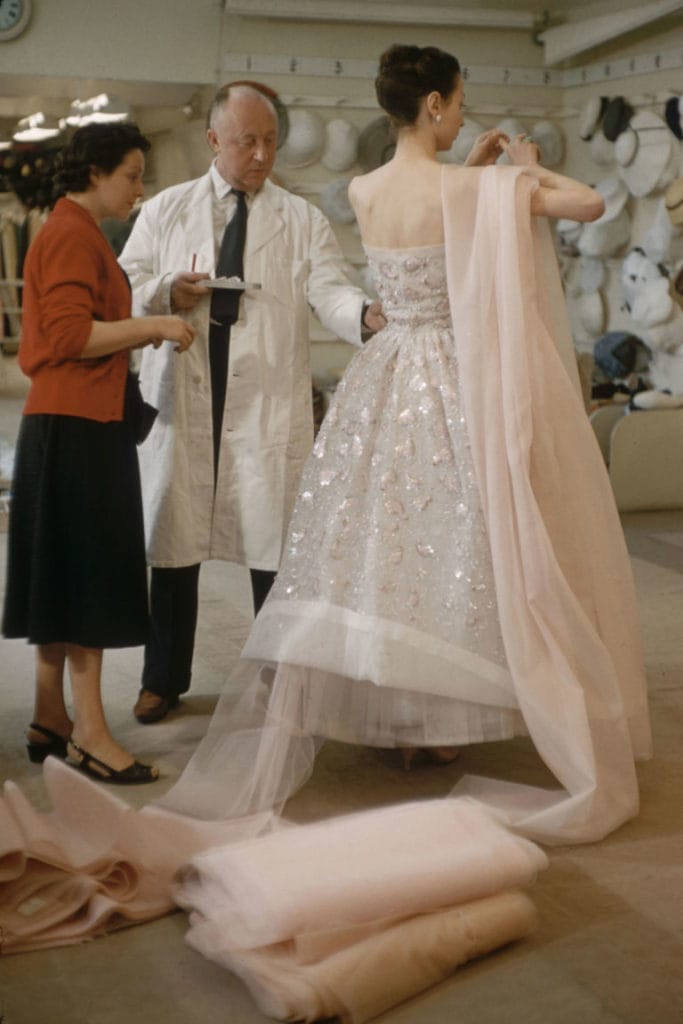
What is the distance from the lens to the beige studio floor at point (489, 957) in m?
2.03

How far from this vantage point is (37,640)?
2.95 metres

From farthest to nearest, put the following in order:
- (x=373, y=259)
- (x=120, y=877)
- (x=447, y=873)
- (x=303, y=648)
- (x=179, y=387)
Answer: (x=179, y=387) → (x=373, y=259) → (x=303, y=648) → (x=120, y=877) → (x=447, y=873)

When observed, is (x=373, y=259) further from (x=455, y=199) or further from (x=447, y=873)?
(x=447, y=873)

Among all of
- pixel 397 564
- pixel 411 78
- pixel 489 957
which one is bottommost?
pixel 489 957

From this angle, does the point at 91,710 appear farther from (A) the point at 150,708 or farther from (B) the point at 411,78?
(B) the point at 411,78

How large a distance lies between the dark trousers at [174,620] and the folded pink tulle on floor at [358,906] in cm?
118

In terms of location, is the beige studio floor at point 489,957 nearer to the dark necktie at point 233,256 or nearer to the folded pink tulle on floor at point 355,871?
the folded pink tulle on floor at point 355,871

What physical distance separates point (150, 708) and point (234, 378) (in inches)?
33.7

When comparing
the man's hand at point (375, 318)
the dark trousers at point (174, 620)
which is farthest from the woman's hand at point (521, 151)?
the dark trousers at point (174, 620)

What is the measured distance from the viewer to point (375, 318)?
10.6 feet

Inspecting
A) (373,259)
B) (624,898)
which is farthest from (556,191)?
(624,898)

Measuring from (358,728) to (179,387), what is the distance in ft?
3.33

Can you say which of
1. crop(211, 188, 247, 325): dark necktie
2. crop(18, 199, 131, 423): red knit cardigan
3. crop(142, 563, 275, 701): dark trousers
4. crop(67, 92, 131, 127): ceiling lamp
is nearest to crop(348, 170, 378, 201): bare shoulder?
crop(211, 188, 247, 325): dark necktie

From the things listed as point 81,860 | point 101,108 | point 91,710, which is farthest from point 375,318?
point 101,108
